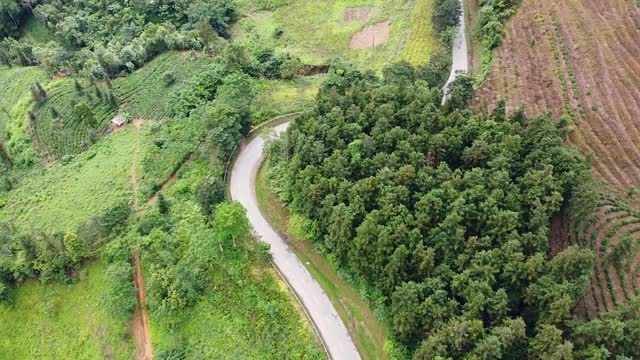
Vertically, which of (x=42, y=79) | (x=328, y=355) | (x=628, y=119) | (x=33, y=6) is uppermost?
(x=33, y=6)

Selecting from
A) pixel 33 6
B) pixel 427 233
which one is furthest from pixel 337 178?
pixel 33 6

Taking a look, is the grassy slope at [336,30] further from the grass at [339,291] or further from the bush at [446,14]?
the grass at [339,291]

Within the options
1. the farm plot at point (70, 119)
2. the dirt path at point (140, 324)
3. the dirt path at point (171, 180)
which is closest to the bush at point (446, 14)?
the dirt path at point (171, 180)

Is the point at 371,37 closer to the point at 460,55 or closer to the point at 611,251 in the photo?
the point at 460,55

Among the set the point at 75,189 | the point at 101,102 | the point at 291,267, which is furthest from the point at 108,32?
the point at 291,267

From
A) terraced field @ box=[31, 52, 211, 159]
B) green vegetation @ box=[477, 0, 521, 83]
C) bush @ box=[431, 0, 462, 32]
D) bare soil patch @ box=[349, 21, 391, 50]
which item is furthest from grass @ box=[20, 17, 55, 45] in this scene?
green vegetation @ box=[477, 0, 521, 83]

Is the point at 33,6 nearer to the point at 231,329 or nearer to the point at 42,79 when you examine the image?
the point at 42,79
